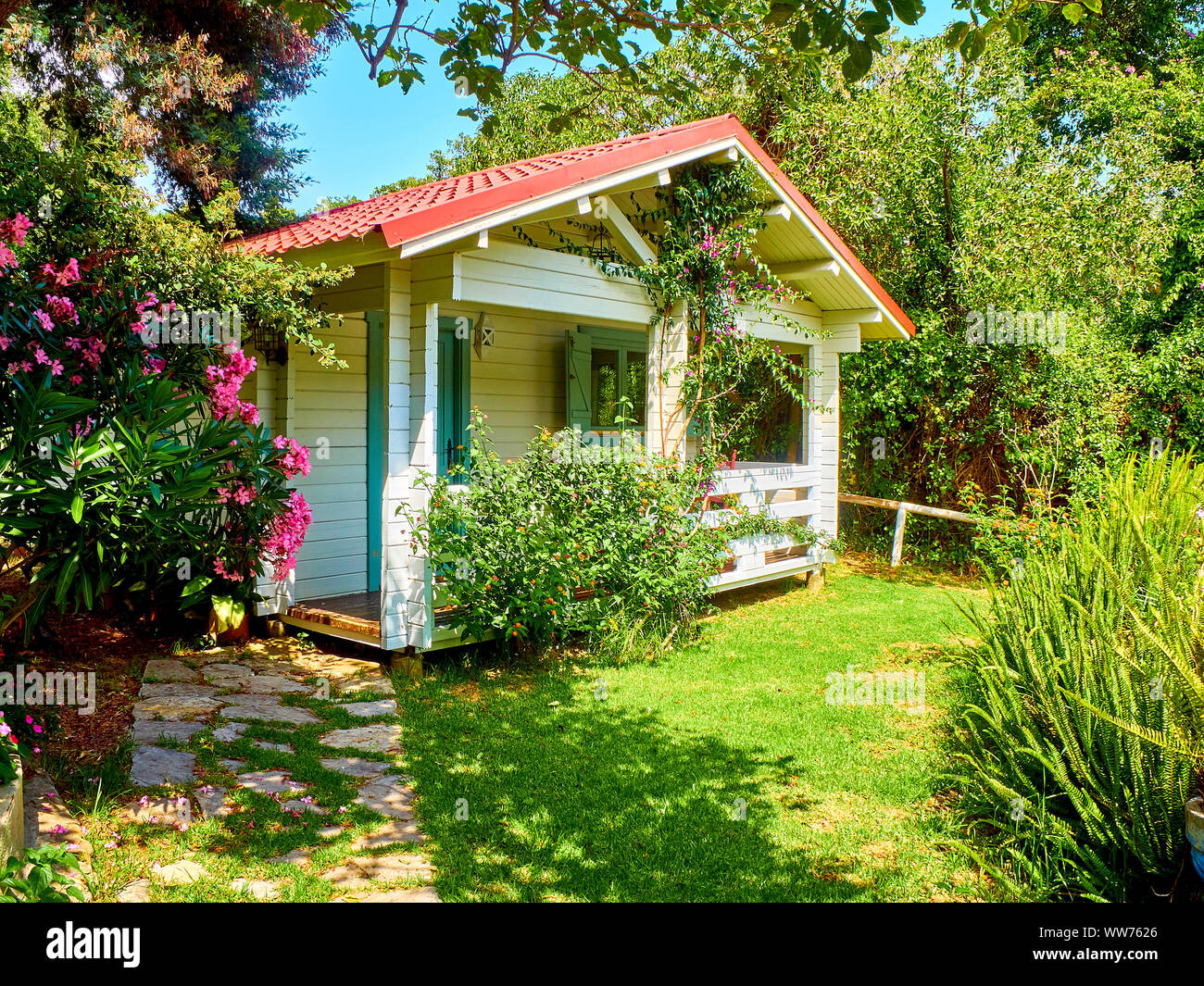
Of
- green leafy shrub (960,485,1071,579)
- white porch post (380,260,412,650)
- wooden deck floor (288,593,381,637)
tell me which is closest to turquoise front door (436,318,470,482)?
wooden deck floor (288,593,381,637)

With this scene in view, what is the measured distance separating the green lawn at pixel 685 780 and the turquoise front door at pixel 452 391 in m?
2.55

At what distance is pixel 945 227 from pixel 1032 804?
981cm

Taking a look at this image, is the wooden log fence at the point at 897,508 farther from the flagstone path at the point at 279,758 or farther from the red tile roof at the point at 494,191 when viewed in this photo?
the flagstone path at the point at 279,758

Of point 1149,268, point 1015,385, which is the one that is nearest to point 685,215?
point 1015,385

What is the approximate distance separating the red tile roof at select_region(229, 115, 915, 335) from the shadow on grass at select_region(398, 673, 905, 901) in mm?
3210

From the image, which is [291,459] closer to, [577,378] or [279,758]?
[279,758]

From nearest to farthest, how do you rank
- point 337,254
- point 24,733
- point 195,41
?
1. point 24,733
2. point 337,254
3. point 195,41

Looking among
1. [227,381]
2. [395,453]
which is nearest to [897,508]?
[395,453]

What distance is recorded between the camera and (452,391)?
8836mm

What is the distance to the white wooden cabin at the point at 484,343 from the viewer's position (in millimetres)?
6438

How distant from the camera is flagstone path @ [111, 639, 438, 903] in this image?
140 inches

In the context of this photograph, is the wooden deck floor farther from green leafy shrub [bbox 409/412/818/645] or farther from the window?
the window

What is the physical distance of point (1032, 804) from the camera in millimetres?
3916
